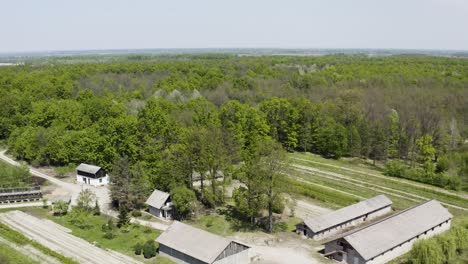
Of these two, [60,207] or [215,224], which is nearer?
[215,224]

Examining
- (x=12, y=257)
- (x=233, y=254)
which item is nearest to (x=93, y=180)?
(x=12, y=257)

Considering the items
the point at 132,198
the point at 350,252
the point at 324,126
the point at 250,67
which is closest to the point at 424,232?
the point at 350,252

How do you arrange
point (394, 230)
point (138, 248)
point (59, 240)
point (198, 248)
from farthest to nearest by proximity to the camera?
point (59, 240), point (394, 230), point (138, 248), point (198, 248)

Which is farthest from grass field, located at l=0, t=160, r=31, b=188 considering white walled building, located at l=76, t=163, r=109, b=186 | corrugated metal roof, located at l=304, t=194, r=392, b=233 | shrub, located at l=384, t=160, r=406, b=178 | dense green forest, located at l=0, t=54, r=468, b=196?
shrub, located at l=384, t=160, r=406, b=178

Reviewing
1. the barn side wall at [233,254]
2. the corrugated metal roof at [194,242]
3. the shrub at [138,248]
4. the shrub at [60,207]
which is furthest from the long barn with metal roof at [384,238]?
the shrub at [60,207]

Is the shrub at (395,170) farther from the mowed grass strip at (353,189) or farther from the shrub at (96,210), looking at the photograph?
the shrub at (96,210)

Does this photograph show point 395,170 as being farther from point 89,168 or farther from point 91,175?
point 89,168

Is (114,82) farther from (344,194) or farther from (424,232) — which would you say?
(424,232)
